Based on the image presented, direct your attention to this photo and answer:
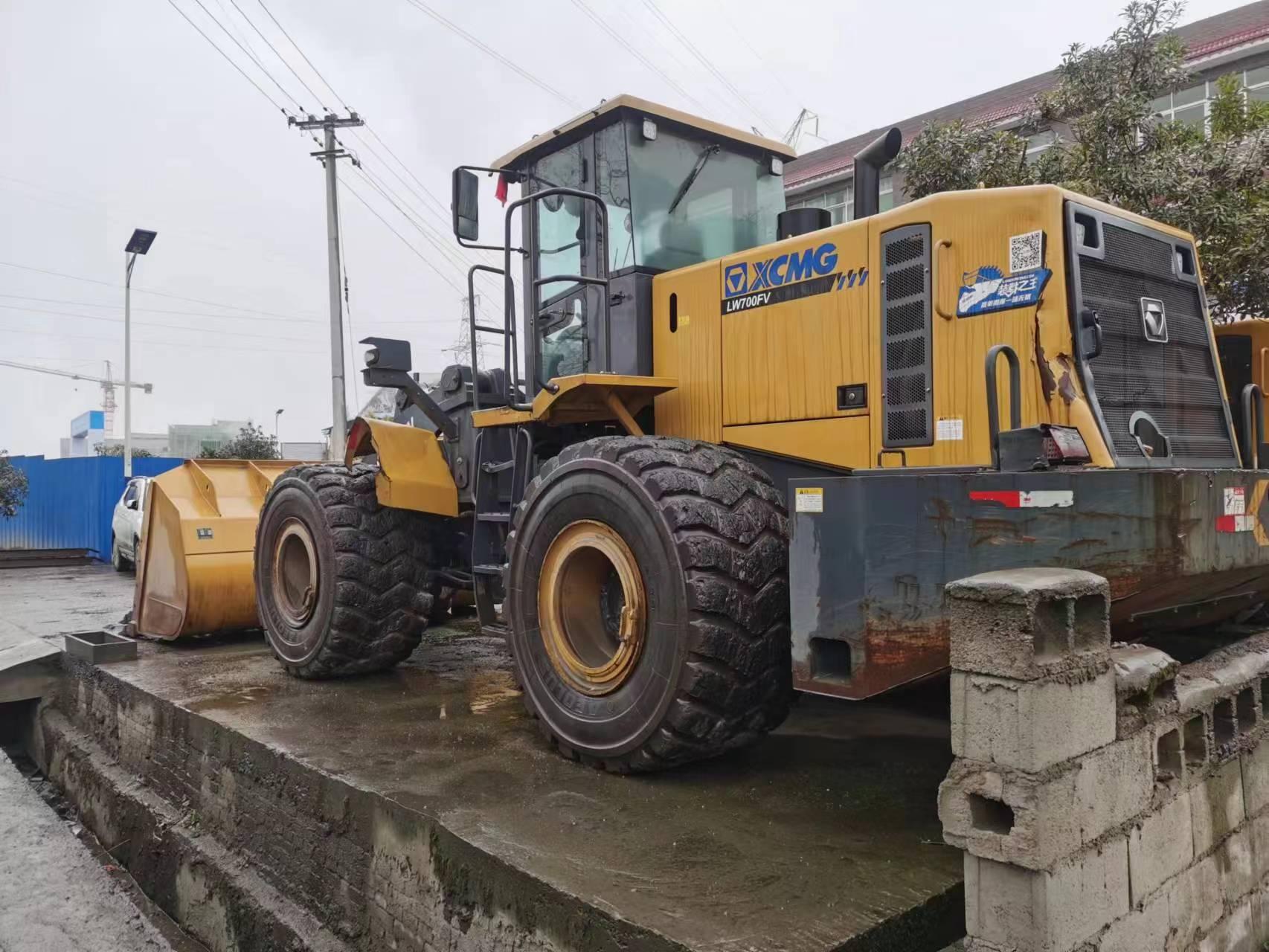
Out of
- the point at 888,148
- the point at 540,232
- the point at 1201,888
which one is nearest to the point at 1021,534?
the point at 1201,888

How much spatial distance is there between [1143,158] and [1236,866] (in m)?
7.07

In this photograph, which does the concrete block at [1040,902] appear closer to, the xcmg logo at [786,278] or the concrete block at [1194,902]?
the concrete block at [1194,902]

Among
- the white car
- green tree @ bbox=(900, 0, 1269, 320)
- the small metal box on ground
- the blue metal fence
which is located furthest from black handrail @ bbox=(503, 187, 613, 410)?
the blue metal fence

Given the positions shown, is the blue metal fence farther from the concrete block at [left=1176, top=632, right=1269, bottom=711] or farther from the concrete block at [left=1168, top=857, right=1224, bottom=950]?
the concrete block at [left=1168, top=857, right=1224, bottom=950]

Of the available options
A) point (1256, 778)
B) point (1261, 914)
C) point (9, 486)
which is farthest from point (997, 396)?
point (9, 486)

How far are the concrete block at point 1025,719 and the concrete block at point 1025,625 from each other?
0.11 feet

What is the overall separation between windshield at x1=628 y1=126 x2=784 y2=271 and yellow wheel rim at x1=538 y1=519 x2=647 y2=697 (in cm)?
155

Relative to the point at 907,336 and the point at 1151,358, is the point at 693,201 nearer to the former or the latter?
the point at 907,336

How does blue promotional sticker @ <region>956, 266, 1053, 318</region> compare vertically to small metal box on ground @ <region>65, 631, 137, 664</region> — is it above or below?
above

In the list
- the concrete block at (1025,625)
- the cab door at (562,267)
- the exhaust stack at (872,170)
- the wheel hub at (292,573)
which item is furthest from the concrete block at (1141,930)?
the wheel hub at (292,573)

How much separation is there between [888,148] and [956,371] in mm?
1321

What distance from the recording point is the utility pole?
68.9ft

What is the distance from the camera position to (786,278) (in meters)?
4.24

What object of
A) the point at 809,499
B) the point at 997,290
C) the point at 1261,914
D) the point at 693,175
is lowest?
the point at 1261,914
